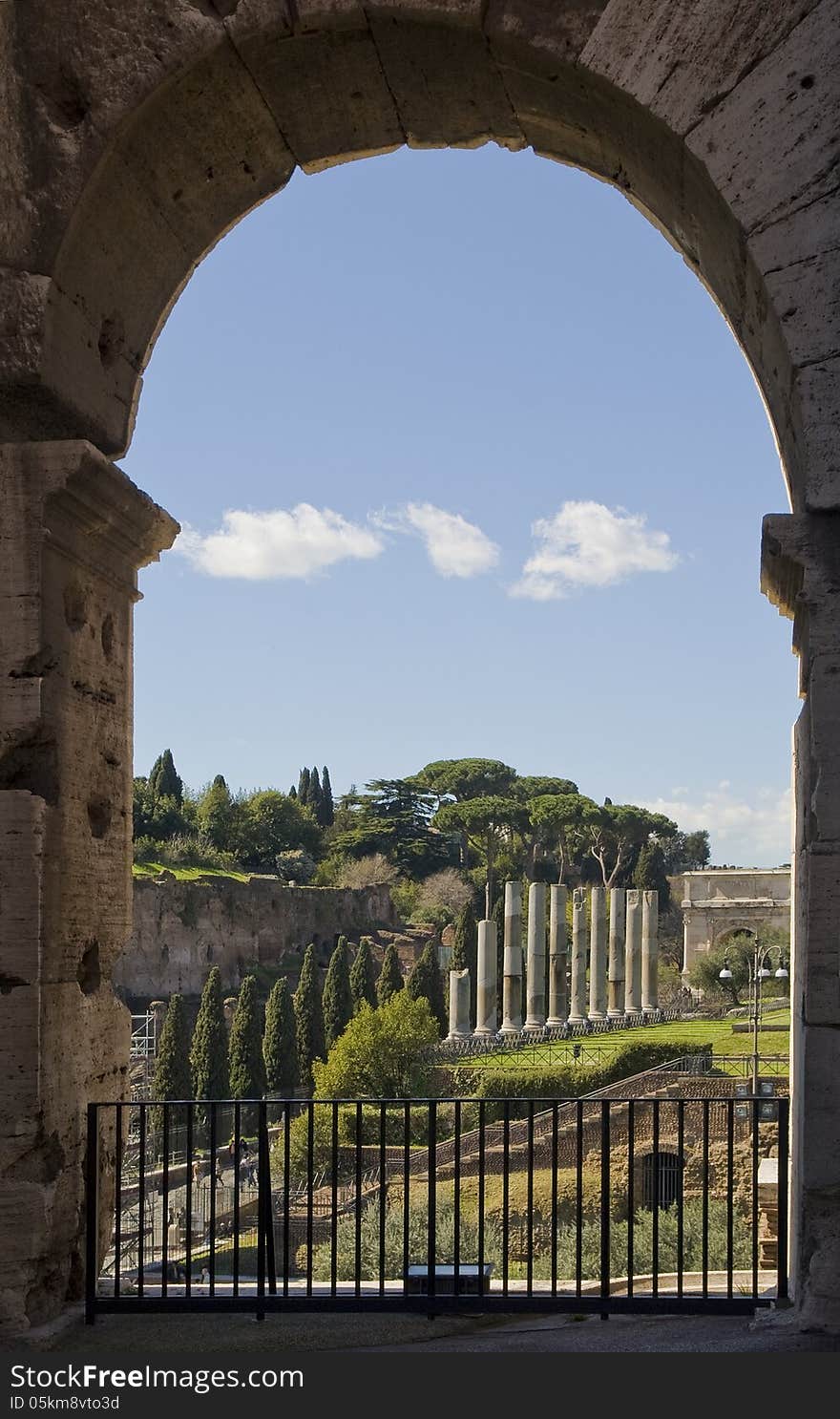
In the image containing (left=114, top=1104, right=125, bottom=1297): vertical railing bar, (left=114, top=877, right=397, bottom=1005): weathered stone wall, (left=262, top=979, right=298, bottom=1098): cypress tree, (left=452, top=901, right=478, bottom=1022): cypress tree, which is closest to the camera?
(left=114, top=1104, right=125, bottom=1297): vertical railing bar

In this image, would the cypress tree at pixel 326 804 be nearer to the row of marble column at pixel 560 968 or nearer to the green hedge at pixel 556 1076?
the row of marble column at pixel 560 968

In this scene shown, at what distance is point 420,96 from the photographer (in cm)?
459

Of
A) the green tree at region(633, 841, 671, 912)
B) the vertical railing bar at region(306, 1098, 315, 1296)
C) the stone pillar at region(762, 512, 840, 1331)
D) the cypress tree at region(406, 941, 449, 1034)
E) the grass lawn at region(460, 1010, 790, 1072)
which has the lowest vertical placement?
the grass lawn at region(460, 1010, 790, 1072)

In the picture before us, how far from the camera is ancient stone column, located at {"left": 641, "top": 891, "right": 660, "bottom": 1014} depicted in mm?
53406

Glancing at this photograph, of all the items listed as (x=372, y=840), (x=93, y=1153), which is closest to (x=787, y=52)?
(x=93, y=1153)

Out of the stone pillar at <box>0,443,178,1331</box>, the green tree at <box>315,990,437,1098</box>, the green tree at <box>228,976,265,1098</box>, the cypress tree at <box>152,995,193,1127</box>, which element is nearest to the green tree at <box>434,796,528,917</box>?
the green tree at <box>228,976,265,1098</box>

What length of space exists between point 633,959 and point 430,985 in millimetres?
12273

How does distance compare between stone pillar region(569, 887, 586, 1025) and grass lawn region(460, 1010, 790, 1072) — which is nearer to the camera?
grass lawn region(460, 1010, 790, 1072)

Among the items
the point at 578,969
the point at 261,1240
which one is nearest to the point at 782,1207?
the point at 261,1240

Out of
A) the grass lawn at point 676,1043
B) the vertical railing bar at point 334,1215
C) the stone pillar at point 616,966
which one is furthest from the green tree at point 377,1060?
the vertical railing bar at point 334,1215

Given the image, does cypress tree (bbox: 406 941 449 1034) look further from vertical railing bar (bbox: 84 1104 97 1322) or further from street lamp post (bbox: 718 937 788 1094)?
vertical railing bar (bbox: 84 1104 97 1322)

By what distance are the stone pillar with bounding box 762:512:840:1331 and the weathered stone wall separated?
46.7m

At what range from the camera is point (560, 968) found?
48875 millimetres

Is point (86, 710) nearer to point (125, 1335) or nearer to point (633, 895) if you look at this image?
point (125, 1335)
